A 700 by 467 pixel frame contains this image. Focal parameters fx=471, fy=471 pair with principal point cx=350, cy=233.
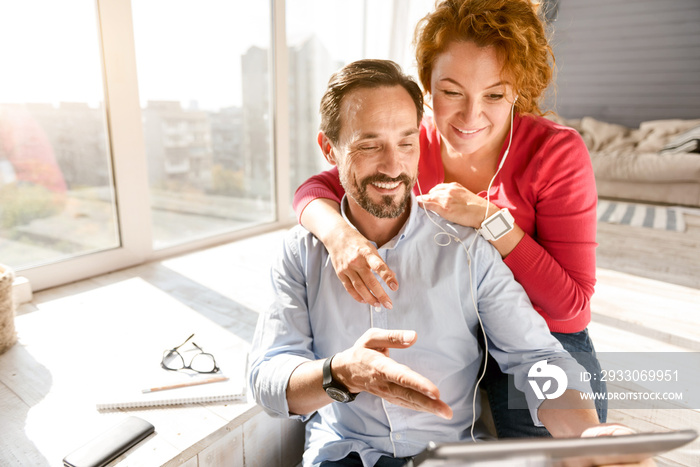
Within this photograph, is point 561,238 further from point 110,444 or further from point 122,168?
point 122,168

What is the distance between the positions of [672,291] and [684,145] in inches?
104

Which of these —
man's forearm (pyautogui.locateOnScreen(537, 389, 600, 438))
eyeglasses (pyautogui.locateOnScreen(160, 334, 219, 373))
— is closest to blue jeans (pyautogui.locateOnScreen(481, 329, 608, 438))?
man's forearm (pyautogui.locateOnScreen(537, 389, 600, 438))

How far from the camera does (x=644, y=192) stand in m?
4.48

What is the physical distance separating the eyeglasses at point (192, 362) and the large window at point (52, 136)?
43.5 inches

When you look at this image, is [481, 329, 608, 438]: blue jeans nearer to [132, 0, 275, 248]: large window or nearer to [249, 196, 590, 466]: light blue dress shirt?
[249, 196, 590, 466]: light blue dress shirt

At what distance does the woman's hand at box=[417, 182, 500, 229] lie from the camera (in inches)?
45.5

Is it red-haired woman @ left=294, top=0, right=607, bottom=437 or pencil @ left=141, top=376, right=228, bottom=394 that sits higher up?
red-haired woman @ left=294, top=0, right=607, bottom=437

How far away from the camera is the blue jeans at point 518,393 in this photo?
49.9 inches

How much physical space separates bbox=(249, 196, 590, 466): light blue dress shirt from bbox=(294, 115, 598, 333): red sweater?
98 millimetres

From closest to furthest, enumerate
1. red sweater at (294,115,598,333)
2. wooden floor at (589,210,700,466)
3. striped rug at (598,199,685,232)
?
1. red sweater at (294,115,598,333)
2. wooden floor at (589,210,700,466)
3. striped rug at (598,199,685,232)

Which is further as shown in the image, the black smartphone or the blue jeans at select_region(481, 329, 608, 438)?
the blue jeans at select_region(481, 329, 608, 438)

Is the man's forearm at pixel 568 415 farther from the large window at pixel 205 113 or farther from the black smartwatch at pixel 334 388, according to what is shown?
the large window at pixel 205 113

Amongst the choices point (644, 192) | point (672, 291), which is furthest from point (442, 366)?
point (644, 192)

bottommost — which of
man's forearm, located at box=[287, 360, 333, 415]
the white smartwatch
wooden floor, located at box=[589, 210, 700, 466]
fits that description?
wooden floor, located at box=[589, 210, 700, 466]
